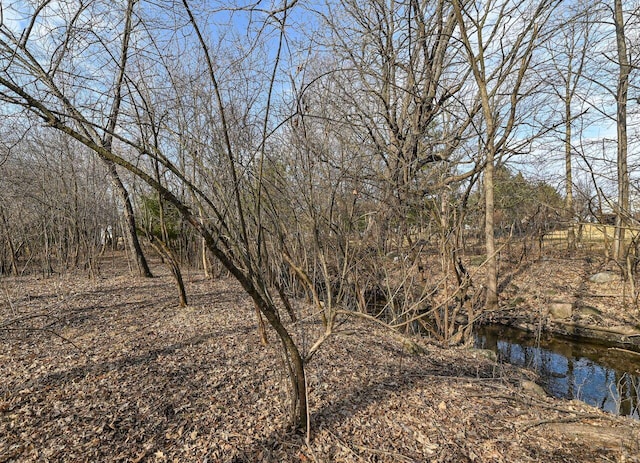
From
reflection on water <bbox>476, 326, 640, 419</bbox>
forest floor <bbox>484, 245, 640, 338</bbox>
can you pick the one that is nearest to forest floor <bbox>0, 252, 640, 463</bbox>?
reflection on water <bbox>476, 326, 640, 419</bbox>

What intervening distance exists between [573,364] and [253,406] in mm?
5591

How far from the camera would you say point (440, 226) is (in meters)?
4.38

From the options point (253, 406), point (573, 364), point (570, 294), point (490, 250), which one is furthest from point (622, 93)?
point (570, 294)

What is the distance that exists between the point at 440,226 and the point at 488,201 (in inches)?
93.2

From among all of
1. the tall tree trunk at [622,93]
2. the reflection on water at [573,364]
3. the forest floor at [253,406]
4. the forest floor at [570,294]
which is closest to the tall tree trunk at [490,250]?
the forest floor at [570,294]

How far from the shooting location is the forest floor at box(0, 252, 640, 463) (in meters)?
2.41

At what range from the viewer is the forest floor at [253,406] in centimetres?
241

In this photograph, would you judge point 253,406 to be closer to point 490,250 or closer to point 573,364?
point 573,364

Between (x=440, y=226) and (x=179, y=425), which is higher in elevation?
(x=440, y=226)

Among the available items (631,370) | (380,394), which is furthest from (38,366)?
(631,370)

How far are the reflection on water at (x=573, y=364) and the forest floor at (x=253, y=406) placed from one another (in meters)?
0.76

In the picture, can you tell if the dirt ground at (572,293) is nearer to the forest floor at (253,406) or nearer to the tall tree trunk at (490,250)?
the tall tree trunk at (490,250)

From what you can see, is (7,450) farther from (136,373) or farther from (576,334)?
(576,334)

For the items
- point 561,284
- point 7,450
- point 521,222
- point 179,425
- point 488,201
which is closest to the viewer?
point 7,450
